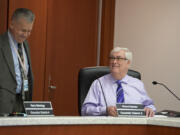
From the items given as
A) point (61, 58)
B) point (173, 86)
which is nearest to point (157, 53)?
point (173, 86)

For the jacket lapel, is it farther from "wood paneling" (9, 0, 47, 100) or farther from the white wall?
the white wall

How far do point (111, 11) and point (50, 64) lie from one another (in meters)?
1.30

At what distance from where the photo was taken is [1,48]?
11.4 ft

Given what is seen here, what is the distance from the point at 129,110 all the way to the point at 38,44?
7.35 ft

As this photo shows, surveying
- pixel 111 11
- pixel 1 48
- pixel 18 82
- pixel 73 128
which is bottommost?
pixel 73 128

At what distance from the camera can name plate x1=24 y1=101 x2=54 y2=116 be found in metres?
2.73

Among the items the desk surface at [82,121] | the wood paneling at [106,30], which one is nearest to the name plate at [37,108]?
the desk surface at [82,121]

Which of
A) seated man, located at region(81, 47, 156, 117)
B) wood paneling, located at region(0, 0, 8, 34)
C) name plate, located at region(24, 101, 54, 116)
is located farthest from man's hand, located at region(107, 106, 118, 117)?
wood paneling, located at region(0, 0, 8, 34)

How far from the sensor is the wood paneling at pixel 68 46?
524 cm

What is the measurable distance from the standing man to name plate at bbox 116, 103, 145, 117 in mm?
801

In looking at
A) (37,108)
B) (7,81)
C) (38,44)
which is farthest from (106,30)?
(37,108)

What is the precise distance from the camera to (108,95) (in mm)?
3596

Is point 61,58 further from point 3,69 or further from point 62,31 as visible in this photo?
point 3,69

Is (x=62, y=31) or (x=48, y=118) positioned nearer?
(x=48, y=118)
